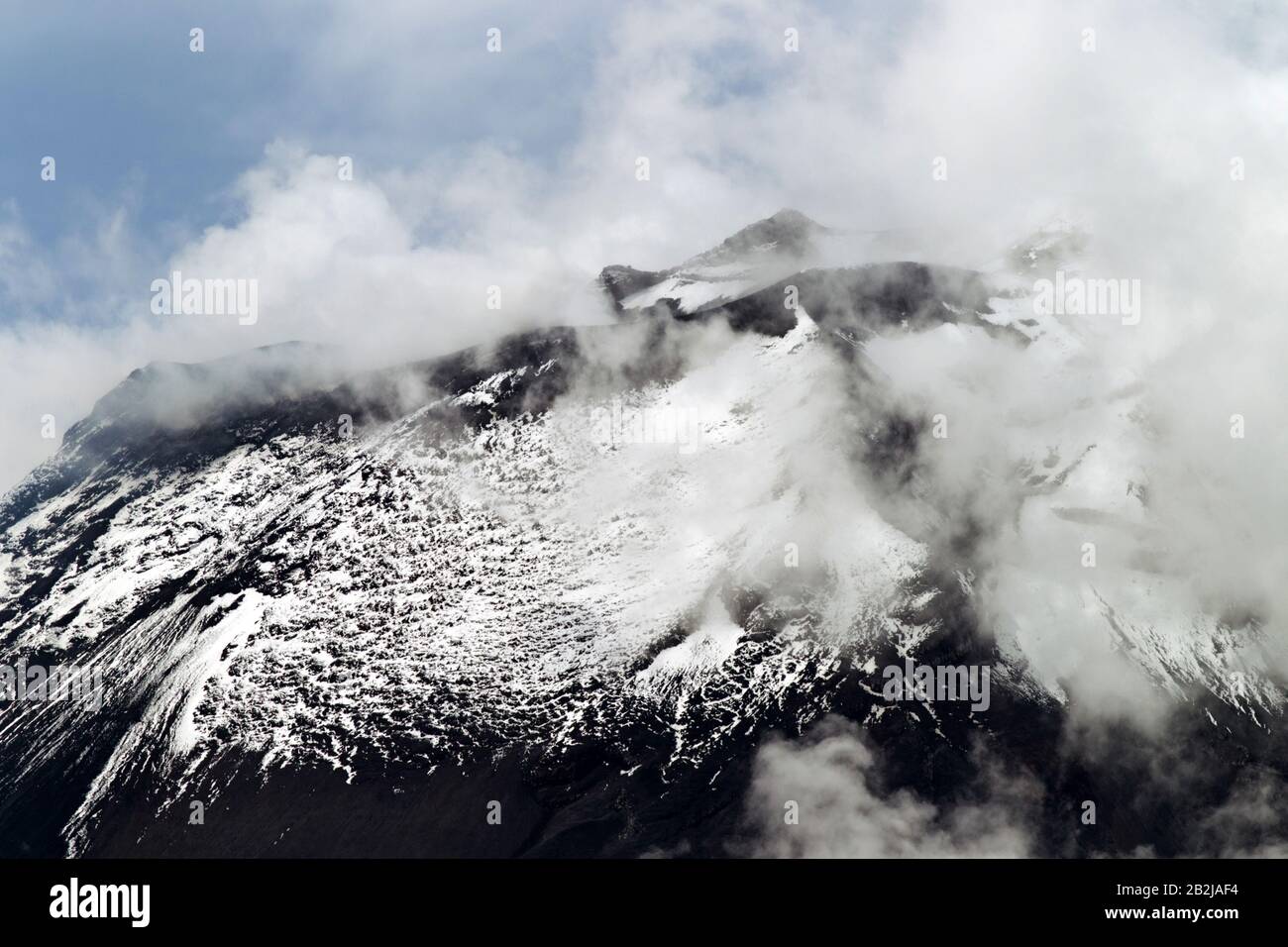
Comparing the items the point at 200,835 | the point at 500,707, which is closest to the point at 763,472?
the point at 500,707

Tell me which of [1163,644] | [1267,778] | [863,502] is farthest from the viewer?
[863,502]

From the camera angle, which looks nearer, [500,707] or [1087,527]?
[500,707]
